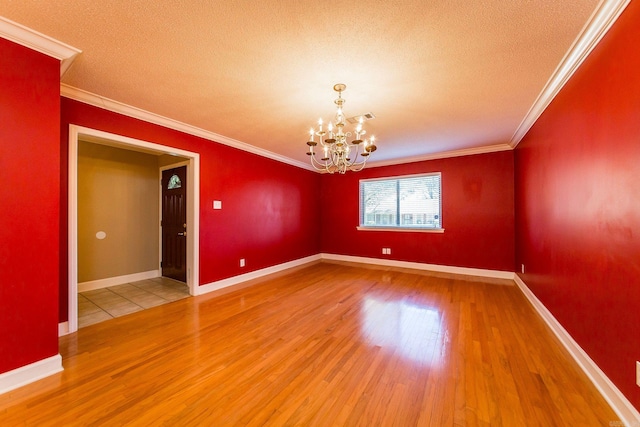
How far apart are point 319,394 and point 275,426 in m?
0.36

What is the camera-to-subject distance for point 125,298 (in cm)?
353

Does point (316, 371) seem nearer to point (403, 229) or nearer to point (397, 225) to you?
point (403, 229)

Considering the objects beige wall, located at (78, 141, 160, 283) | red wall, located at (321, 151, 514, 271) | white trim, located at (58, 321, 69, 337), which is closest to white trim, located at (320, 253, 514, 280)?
red wall, located at (321, 151, 514, 271)

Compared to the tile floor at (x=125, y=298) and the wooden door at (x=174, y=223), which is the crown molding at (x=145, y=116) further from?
the tile floor at (x=125, y=298)

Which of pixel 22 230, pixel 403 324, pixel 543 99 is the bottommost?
pixel 403 324

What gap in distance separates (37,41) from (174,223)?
3.14 m

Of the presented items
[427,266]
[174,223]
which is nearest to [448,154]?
[427,266]

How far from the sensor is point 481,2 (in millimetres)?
1469

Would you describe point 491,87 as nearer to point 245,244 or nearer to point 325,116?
point 325,116

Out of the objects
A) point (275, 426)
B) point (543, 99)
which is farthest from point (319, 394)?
point (543, 99)

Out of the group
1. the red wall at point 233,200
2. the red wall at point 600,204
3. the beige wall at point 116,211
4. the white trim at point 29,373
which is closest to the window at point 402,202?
the red wall at point 233,200

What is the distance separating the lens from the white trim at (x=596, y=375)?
54.7 inches

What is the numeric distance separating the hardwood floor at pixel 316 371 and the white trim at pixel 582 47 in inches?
95.4

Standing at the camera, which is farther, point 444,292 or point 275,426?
point 444,292
